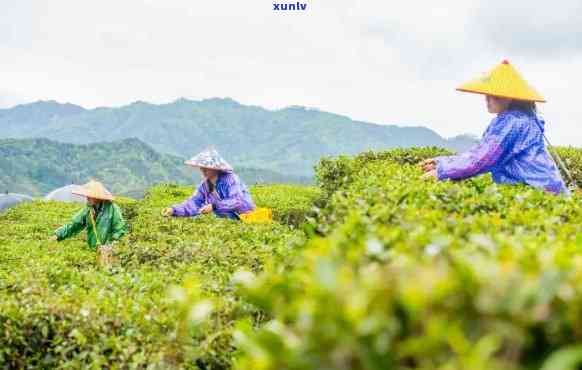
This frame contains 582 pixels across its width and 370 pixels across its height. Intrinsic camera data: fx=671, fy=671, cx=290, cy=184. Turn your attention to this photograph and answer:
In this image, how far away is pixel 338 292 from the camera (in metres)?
1.44

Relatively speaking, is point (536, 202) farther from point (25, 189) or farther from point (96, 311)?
point (25, 189)

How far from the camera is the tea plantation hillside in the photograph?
1.42m

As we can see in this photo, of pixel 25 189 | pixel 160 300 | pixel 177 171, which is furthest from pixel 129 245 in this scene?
pixel 177 171

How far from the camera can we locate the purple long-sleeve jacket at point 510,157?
566 cm

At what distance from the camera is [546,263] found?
5.08 ft

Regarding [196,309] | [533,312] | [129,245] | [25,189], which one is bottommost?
[25,189]

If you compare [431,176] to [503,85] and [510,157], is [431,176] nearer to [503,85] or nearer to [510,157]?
[510,157]

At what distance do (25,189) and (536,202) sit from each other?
3350 inches

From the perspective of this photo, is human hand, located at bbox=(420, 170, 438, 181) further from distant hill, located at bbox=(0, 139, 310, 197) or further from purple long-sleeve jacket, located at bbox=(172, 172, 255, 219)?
distant hill, located at bbox=(0, 139, 310, 197)

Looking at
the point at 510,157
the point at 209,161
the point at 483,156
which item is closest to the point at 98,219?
the point at 209,161

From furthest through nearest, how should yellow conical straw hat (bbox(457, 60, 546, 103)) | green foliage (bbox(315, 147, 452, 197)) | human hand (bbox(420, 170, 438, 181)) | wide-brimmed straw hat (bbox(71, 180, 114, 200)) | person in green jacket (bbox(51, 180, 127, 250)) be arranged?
green foliage (bbox(315, 147, 452, 197)) → person in green jacket (bbox(51, 180, 127, 250)) → wide-brimmed straw hat (bbox(71, 180, 114, 200)) → yellow conical straw hat (bbox(457, 60, 546, 103)) → human hand (bbox(420, 170, 438, 181))

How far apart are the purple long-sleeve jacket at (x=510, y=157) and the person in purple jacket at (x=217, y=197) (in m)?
3.83

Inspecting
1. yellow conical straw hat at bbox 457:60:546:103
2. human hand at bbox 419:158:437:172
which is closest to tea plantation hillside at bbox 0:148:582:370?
human hand at bbox 419:158:437:172

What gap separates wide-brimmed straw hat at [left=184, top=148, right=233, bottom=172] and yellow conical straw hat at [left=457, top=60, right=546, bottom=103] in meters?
3.77
